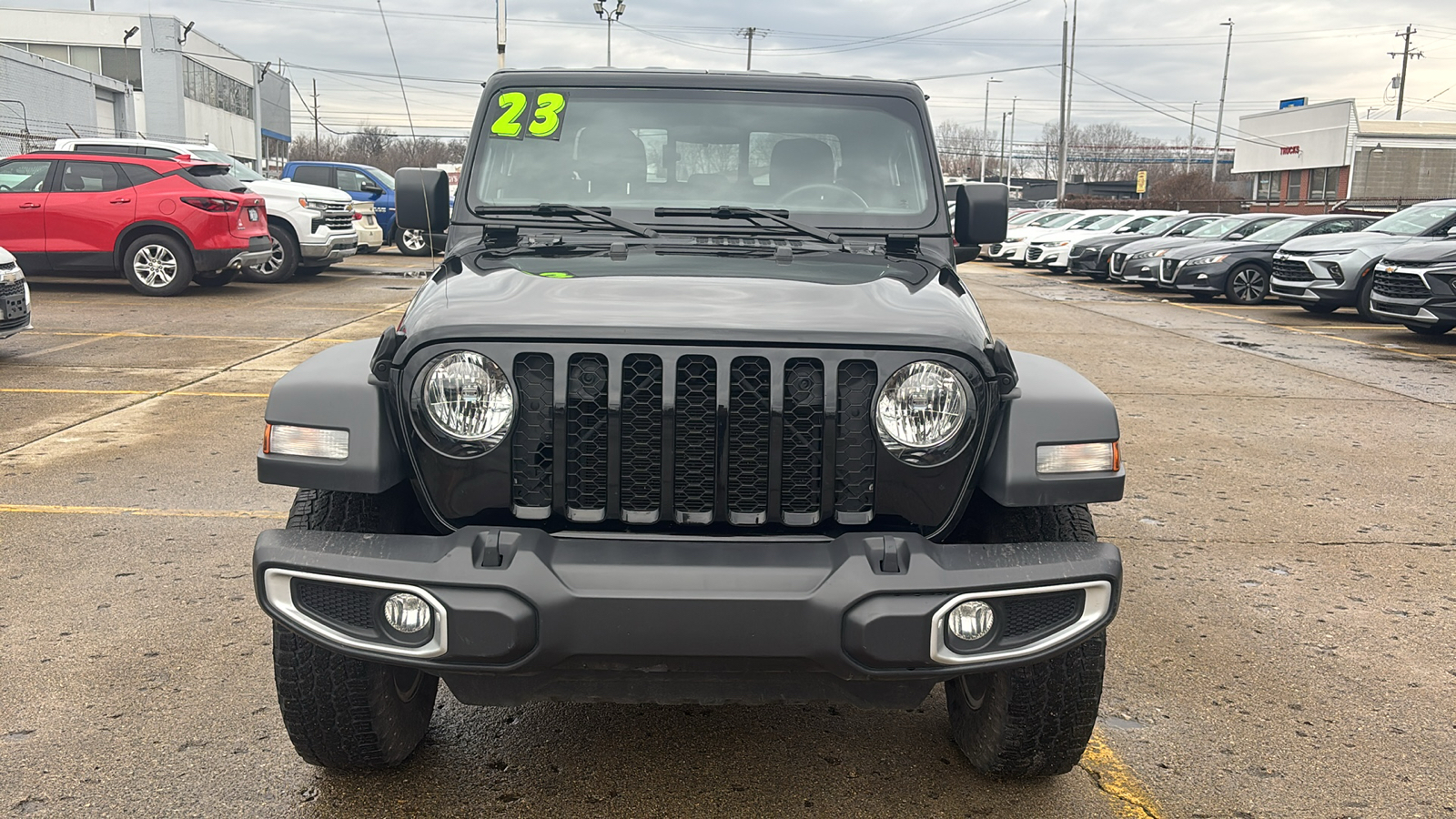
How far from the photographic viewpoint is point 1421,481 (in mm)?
6547

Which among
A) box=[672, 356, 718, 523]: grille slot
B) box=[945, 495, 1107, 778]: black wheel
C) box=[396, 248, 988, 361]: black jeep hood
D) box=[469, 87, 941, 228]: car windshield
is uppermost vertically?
box=[469, 87, 941, 228]: car windshield

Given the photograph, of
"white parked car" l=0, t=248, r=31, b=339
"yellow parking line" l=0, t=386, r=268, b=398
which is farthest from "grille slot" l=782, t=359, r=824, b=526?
"white parked car" l=0, t=248, r=31, b=339

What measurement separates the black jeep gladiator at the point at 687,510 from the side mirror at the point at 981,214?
1.15 meters

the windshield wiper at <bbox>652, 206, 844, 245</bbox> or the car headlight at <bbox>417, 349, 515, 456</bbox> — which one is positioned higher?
the windshield wiper at <bbox>652, 206, 844, 245</bbox>

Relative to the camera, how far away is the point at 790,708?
3.53 m

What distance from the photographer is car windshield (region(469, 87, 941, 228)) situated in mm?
3766

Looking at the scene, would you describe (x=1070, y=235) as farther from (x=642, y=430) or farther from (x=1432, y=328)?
(x=642, y=430)

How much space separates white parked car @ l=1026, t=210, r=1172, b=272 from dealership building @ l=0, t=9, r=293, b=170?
25.3 metres

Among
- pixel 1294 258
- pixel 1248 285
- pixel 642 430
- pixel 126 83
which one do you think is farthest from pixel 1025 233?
pixel 126 83

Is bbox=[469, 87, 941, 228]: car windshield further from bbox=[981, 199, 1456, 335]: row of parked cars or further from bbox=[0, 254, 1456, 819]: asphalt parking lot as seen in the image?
bbox=[981, 199, 1456, 335]: row of parked cars

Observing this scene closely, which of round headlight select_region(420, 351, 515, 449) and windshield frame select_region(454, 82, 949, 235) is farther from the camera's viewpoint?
windshield frame select_region(454, 82, 949, 235)

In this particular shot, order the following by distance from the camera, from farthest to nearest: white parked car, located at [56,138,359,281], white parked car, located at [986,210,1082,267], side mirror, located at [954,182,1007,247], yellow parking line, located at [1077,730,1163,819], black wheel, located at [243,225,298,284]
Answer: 1. white parked car, located at [986,210,1082,267]
2. black wheel, located at [243,225,298,284]
3. white parked car, located at [56,138,359,281]
4. side mirror, located at [954,182,1007,247]
5. yellow parking line, located at [1077,730,1163,819]

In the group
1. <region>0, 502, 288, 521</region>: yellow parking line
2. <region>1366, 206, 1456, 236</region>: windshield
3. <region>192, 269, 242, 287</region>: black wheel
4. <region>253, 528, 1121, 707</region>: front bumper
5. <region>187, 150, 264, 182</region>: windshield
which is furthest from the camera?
<region>187, 150, 264, 182</region>: windshield

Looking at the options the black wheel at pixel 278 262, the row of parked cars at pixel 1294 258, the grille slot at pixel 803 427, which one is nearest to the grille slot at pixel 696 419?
the grille slot at pixel 803 427
